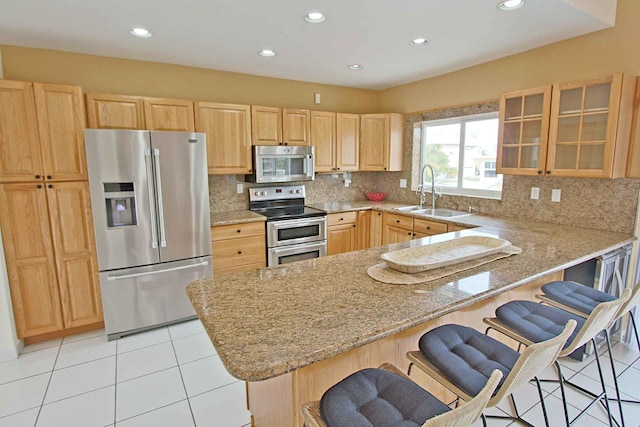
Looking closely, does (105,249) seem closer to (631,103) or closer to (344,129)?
(344,129)

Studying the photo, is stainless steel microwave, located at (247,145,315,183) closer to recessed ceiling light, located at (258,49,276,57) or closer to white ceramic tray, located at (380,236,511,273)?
recessed ceiling light, located at (258,49,276,57)

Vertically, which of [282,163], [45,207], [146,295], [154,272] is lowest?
[146,295]

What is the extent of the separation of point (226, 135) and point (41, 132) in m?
1.48

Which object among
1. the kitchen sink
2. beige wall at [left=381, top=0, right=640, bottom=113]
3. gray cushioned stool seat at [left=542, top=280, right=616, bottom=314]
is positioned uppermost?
beige wall at [left=381, top=0, right=640, bottom=113]

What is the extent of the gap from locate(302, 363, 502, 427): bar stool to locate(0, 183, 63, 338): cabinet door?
8.83 ft

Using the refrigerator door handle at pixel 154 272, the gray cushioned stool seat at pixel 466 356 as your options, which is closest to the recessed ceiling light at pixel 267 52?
the refrigerator door handle at pixel 154 272

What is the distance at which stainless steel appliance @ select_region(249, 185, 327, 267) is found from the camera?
11.7ft

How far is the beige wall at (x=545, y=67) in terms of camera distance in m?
2.46

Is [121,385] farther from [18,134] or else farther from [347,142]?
[347,142]

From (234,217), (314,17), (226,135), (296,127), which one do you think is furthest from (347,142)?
(314,17)

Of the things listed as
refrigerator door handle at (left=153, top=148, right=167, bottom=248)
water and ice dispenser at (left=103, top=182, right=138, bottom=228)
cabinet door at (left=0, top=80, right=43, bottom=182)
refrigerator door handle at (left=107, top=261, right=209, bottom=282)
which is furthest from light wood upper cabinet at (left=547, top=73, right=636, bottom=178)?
cabinet door at (left=0, top=80, right=43, bottom=182)

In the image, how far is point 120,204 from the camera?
9.15ft

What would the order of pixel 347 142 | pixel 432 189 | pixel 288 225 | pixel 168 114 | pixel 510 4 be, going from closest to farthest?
pixel 510 4 → pixel 168 114 → pixel 288 225 → pixel 432 189 → pixel 347 142

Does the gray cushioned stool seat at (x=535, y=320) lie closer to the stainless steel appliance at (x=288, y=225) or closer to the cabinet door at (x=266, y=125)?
the stainless steel appliance at (x=288, y=225)
